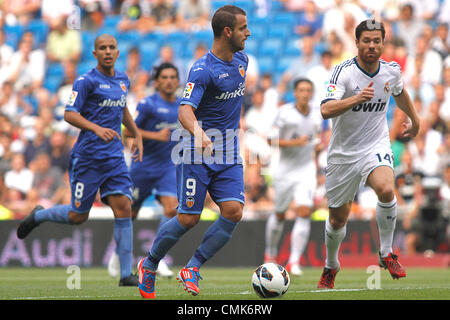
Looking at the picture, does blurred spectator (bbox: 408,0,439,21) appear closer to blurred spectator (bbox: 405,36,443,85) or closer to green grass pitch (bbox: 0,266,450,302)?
blurred spectator (bbox: 405,36,443,85)

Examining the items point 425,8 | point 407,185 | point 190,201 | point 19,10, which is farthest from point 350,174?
point 19,10

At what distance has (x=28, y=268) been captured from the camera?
15336 millimetres

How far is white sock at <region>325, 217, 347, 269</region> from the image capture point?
362 inches

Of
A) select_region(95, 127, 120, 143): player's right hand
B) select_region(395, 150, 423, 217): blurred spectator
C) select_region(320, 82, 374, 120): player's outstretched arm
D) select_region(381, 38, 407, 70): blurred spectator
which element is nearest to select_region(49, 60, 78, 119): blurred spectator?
select_region(381, 38, 407, 70): blurred spectator

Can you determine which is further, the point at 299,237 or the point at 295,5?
the point at 295,5

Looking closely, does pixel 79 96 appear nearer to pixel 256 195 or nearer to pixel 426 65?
pixel 256 195

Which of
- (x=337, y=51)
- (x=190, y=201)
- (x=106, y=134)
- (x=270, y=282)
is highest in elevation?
(x=337, y=51)

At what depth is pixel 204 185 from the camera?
26.6 feet

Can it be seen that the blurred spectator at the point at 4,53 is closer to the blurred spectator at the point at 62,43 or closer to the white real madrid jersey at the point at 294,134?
the blurred spectator at the point at 62,43

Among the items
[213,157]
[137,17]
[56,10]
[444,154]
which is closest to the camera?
[213,157]

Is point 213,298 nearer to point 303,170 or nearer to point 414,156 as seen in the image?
point 303,170

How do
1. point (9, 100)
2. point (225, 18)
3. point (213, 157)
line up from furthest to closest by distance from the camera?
point (9, 100)
point (213, 157)
point (225, 18)

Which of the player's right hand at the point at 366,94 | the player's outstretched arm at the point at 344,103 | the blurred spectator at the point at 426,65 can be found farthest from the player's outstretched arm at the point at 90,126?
the blurred spectator at the point at 426,65

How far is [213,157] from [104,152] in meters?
2.32
